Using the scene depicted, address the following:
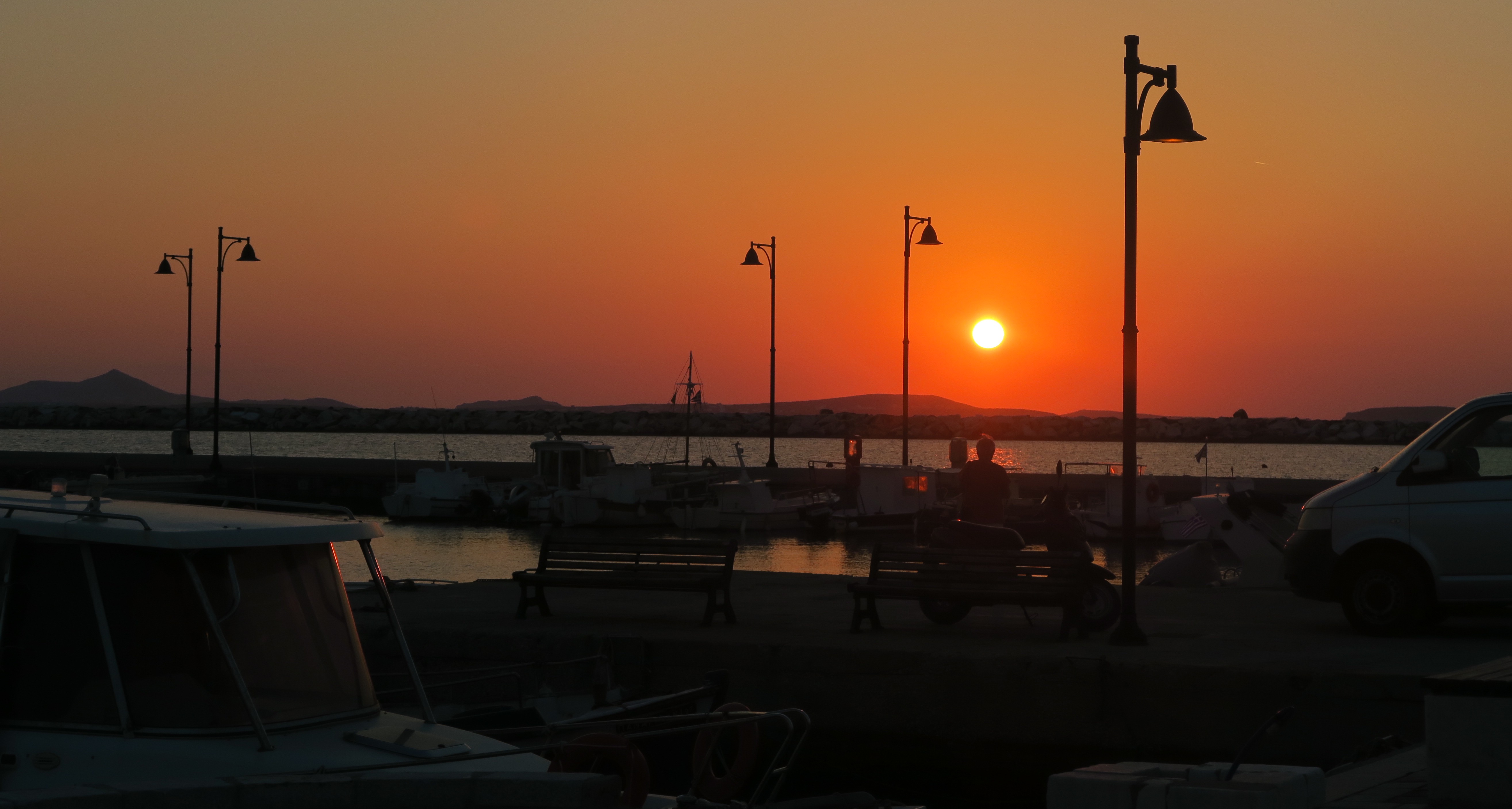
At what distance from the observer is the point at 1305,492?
4884 centimetres

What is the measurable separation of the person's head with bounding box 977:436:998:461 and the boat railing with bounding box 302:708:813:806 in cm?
714

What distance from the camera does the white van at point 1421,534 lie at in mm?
11398

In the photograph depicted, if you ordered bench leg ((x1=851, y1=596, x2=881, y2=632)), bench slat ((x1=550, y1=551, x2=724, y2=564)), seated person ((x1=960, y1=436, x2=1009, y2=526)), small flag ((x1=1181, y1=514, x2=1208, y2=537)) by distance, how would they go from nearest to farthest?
bench leg ((x1=851, y1=596, x2=881, y2=632)) < bench slat ((x1=550, y1=551, x2=724, y2=564)) < seated person ((x1=960, y1=436, x2=1009, y2=526)) < small flag ((x1=1181, y1=514, x2=1208, y2=537))

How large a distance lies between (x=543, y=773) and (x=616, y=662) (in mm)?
5671

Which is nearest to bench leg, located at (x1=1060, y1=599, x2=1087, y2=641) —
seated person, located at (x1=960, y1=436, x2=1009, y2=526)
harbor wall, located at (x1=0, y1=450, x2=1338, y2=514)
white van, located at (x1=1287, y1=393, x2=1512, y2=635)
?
white van, located at (x1=1287, y1=393, x2=1512, y2=635)

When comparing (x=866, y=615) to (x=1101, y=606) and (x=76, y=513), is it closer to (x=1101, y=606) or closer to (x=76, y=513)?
(x=1101, y=606)

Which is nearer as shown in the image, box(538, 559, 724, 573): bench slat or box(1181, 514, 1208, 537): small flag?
box(538, 559, 724, 573): bench slat

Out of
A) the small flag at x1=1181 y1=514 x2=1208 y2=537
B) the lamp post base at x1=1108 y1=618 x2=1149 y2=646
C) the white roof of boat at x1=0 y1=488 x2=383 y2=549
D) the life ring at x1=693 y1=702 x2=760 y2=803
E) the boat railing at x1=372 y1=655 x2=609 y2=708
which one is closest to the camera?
the white roof of boat at x1=0 y1=488 x2=383 y2=549

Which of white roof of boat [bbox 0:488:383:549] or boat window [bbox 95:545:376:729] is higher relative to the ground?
white roof of boat [bbox 0:488:383:549]

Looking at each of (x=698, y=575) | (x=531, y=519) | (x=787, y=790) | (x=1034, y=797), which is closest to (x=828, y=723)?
(x=787, y=790)

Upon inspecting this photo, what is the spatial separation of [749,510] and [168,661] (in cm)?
3760

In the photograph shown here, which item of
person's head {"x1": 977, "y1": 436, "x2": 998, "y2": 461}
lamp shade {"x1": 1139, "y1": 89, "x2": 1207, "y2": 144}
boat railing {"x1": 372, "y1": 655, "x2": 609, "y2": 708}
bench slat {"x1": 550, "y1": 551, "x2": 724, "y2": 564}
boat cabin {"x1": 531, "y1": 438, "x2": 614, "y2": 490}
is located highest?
lamp shade {"x1": 1139, "y1": 89, "x2": 1207, "y2": 144}

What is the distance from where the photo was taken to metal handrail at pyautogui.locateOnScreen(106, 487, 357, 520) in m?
7.07

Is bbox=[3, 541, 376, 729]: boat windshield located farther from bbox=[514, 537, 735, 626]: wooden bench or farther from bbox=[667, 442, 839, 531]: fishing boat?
bbox=[667, 442, 839, 531]: fishing boat
